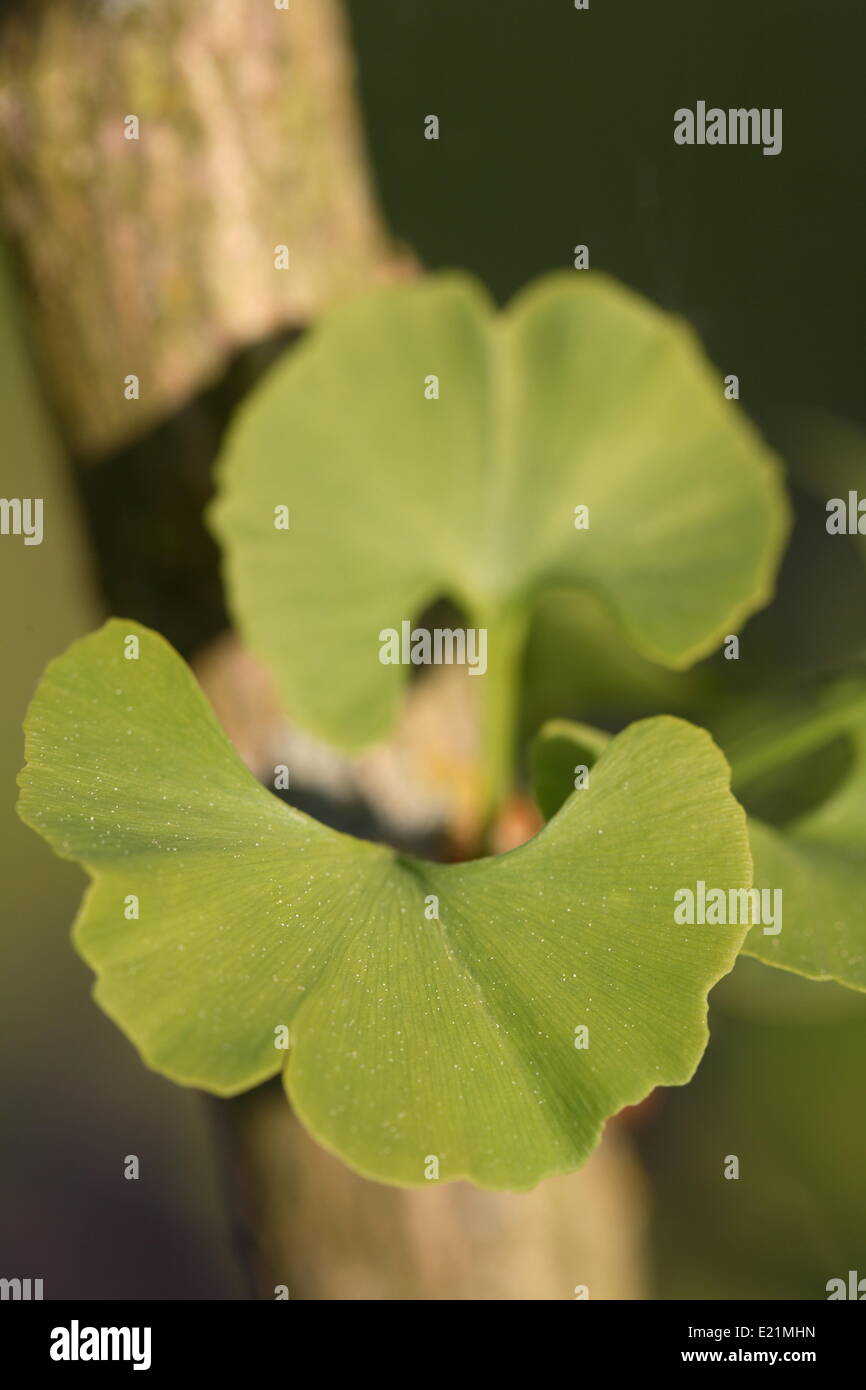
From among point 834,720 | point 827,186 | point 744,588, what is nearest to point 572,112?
point 827,186

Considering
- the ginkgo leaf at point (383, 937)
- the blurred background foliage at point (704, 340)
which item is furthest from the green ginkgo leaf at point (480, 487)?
the ginkgo leaf at point (383, 937)

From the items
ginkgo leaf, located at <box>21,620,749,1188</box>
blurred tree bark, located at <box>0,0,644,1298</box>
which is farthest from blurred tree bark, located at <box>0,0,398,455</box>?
ginkgo leaf, located at <box>21,620,749,1188</box>

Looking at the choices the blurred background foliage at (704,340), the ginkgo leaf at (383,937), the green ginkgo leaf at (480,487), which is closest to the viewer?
the ginkgo leaf at (383,937)

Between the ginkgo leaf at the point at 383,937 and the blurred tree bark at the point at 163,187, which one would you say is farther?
the blurred tree bark at the point at 163,187

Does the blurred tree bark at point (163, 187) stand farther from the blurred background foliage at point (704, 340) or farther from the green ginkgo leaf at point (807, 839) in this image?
the green ginkgo leaf at point (807, 839)

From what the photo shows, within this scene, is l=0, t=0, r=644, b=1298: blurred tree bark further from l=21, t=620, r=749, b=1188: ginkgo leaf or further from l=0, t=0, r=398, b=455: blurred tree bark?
l=21, t=620, r=749, b=1188: ginkgo leaf

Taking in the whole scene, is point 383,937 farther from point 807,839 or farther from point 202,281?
point 202,281
